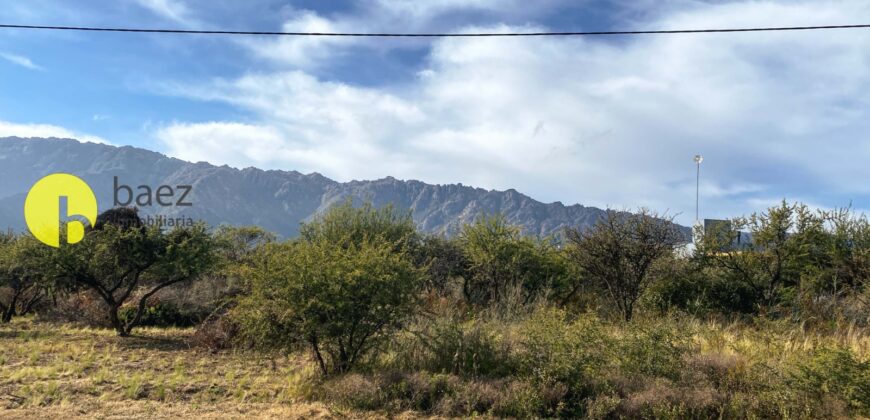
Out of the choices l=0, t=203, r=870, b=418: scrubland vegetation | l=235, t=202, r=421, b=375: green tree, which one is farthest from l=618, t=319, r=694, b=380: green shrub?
l=235, t=202, r=421, b=375: green tree

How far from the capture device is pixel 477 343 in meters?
8.02

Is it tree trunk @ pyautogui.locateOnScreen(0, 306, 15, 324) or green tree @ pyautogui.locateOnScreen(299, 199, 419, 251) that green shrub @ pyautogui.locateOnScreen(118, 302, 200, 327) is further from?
green tree @ pyautogui.locateOnScreen(299, 199, 419, 251)

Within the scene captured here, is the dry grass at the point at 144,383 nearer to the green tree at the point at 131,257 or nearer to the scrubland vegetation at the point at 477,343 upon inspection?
the scrubland vegetation at the point at 477,343

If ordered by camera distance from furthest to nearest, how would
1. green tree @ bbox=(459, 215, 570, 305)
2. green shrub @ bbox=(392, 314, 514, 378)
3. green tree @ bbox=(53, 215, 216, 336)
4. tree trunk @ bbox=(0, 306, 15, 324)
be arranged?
tree trunk @ bbox=(0, 306, 15, 324) → green tree @ bbox=(459, 215, 570, 305) → green tree @ bbox=(53, 215, 216, 336) → green shrub @ bbox=(392, 314, 514, 378)


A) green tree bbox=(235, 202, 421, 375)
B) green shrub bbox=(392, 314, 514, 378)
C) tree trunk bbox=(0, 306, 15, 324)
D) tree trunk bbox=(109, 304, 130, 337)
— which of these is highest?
green tree bbox=(235, 202, 421, 375)

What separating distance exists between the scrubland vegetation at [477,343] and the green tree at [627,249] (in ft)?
0.12

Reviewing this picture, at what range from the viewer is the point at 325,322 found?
787cm

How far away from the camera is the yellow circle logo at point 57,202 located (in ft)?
51.2

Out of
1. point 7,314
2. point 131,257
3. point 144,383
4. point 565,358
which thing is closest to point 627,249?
point 565,358

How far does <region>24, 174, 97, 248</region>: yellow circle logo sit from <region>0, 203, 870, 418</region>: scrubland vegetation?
1.52 m

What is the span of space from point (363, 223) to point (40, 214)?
10.3m

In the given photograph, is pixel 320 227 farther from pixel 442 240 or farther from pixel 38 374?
pixel 38 374

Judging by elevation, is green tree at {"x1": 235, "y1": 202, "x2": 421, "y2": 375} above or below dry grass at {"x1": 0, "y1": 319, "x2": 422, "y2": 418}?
above

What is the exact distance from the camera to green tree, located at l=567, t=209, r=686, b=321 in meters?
13.5
